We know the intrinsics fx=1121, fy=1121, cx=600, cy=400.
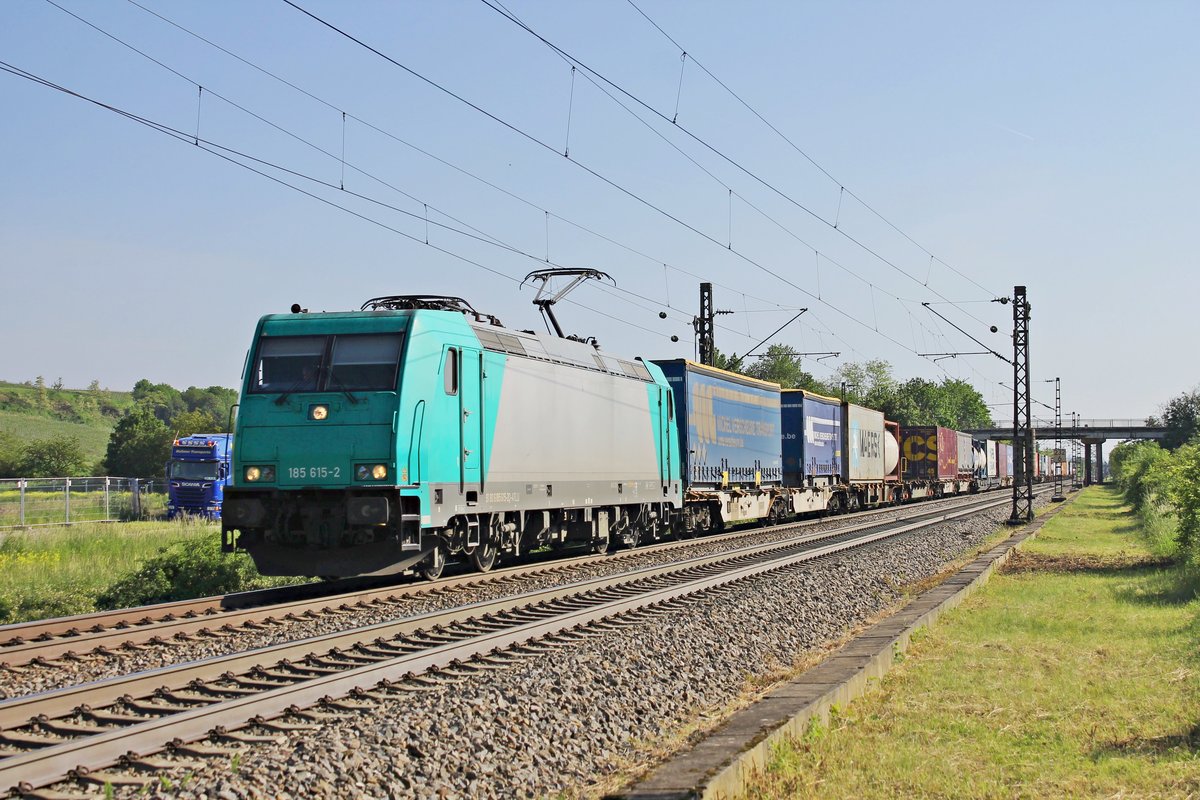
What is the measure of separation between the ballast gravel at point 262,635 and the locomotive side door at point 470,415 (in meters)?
1.53

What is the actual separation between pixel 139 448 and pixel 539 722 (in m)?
67.0

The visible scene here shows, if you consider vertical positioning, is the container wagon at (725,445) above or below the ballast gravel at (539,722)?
above

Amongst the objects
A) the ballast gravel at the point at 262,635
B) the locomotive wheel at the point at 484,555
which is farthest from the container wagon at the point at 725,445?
the locomotive wheel at the point at 484,555

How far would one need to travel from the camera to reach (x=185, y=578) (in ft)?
51.7

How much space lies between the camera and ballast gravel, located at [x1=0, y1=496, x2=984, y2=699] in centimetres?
895

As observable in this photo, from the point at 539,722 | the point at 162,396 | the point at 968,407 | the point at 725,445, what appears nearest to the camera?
the point at 539,722

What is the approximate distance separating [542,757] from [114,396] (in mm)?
156060

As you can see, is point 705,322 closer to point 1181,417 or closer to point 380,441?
point 380,441

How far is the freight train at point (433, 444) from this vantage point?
45.5 feet

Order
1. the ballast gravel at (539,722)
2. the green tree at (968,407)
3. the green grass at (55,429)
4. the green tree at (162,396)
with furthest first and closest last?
the green tree at (968,407) < the green tree at (162,396) < the green grass at (55,429) < the ballast gravel at (539,722)

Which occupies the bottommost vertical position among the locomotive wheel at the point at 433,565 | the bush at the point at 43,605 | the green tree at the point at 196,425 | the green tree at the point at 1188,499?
the bush at the point at 43,605

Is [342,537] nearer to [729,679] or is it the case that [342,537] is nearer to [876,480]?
[729,679]

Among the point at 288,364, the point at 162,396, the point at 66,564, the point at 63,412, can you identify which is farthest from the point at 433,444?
the point at 162,396

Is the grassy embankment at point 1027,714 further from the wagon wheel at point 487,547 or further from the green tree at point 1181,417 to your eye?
the green tree at point 1181,417
